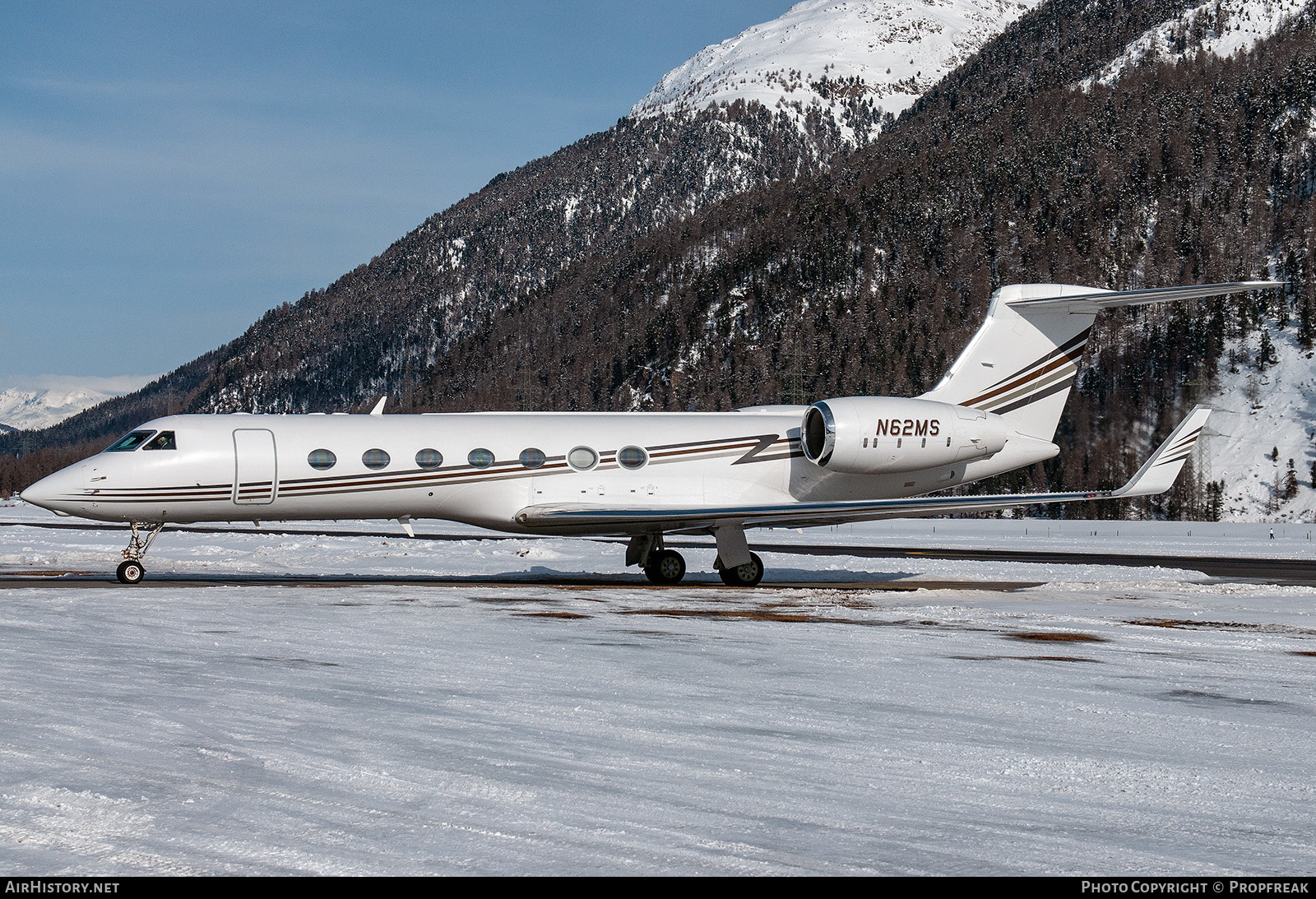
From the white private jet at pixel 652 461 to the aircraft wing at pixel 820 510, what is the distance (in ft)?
0.13

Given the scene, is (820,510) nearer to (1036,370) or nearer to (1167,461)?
(1167,461)

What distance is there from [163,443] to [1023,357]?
16.3 m

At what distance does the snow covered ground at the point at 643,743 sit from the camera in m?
4.48

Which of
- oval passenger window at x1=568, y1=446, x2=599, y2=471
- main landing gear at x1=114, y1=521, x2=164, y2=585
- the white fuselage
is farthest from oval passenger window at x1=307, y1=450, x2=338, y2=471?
oval passenger window at x1=568, y1=446, x2=599, y2=471

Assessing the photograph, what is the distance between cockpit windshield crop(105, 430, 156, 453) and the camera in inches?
755

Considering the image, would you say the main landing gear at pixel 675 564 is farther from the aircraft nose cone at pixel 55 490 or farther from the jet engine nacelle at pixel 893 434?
the aircraft nose cone at pixel 55 490

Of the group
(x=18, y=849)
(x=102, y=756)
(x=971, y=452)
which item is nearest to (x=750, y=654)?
(x=102, y=756)

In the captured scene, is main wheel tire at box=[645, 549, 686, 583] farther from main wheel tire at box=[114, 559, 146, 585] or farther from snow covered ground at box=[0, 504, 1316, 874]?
main wheel tire at box=[114, 559, 146, 585]

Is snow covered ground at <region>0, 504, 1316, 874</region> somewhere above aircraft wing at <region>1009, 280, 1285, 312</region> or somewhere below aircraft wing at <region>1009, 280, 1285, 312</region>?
below

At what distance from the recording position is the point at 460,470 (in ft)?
66.4

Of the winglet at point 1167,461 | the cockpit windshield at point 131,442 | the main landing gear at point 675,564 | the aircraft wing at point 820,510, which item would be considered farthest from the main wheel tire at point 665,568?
the cockpit windshield at point 131,442

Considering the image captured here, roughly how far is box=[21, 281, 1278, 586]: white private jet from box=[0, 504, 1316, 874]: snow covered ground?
4.98 m

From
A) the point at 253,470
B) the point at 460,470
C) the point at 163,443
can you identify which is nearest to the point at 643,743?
the point at 460,470

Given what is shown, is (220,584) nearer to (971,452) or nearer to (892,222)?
(971,452)
